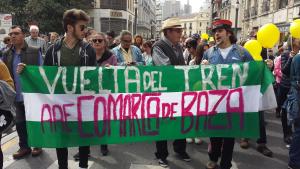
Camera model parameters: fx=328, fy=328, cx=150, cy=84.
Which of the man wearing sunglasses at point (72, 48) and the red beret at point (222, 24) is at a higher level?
the red beret at point (222, 24)

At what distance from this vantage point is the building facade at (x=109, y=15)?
44.8 meters

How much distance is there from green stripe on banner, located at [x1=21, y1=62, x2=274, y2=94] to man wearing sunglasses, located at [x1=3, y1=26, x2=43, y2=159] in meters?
1.03

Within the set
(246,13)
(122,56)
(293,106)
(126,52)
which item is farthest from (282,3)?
(293,106)

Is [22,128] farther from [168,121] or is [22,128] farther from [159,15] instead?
[159,15]

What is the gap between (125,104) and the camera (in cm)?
407

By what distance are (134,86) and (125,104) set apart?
25cm

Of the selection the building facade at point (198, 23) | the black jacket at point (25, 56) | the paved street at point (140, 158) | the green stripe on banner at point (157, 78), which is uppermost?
the building facade at point (198, 23)

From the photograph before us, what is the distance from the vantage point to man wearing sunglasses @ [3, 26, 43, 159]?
→ 4.77 meters

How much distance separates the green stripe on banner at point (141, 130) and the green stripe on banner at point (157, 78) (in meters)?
0.40

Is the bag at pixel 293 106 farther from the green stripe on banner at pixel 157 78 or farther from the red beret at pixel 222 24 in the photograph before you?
the red beret at pixel 222 24

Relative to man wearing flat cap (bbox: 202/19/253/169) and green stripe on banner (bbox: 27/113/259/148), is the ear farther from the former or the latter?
man wearing flat cap (bbox: 202/19/253/169)

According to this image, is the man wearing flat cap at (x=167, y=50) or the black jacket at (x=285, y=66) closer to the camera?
the man wearing flat cap at (x=167, y=50)

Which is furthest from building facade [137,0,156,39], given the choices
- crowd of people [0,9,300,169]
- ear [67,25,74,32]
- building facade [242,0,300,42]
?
ear [67,25,74,32]

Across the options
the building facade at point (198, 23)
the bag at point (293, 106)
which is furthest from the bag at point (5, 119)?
the building facade at point (198, 23)
